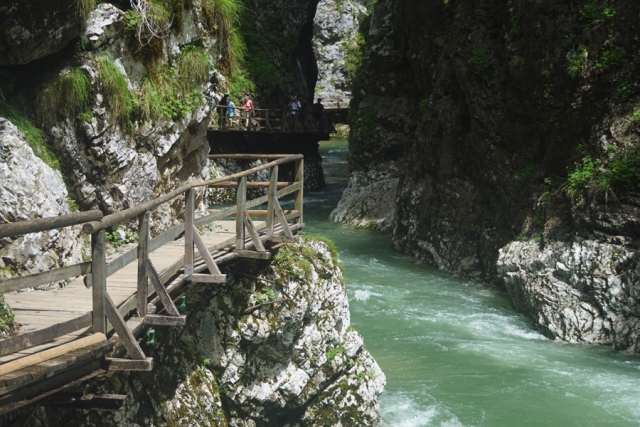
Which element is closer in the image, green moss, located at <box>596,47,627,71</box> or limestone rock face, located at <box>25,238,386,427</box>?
limestone rock face, located at <box>25,238,386,427</box>

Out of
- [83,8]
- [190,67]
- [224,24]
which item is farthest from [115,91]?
[224,24]

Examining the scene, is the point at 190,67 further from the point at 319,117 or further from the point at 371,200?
the point at 319,117

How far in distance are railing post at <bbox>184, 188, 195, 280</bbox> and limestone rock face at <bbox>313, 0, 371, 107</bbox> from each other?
155 ft

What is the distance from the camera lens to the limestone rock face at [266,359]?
7659 mm

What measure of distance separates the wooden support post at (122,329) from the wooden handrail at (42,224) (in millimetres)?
546

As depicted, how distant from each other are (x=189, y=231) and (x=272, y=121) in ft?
84.6

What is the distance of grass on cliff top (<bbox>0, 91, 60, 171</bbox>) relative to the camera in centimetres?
762

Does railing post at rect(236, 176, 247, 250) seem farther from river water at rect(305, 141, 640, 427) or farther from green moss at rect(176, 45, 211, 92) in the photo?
river water at rect(305, 141, 640, 427)

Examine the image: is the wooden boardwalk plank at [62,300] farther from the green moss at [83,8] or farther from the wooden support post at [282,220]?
the green moss at [83,8]

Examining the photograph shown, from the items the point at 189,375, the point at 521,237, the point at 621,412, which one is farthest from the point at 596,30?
the point at 189,375

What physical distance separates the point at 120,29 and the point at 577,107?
9.05 m

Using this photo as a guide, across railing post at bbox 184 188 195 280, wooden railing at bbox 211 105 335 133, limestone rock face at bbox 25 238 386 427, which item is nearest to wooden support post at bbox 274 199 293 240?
limestone rock face at bbox 25 238 386 427

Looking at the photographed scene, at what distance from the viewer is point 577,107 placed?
14.4 metres

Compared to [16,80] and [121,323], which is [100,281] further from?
[16,80]
